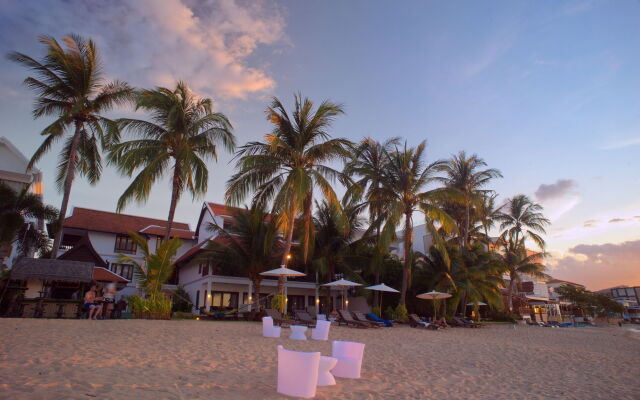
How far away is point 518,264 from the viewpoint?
1266 inches

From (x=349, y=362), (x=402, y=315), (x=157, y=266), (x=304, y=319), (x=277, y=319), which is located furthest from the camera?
(x=402, y=315)

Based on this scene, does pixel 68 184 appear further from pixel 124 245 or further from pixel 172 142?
pixel 124 245

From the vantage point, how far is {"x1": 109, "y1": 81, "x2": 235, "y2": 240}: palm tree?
16297 mm

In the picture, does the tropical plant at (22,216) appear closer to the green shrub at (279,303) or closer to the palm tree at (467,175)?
the green shrub at (279,303)

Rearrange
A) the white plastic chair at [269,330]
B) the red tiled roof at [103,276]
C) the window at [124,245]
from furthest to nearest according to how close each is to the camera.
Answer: the window at [124,245], the red tiled roof at [103,276], the white plastic chair at [269,330]

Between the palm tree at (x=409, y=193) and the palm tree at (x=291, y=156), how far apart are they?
3893 millimetres

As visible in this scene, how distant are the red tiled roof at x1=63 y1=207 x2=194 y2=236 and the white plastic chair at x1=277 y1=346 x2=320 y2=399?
2425cm

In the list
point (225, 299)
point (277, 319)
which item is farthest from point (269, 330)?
point (225, 299)

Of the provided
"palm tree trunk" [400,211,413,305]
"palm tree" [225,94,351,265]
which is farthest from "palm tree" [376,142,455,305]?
"palm tree" [225,94,351,265]

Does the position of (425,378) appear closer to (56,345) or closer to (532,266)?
(56,345)

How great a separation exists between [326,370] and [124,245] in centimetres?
2735

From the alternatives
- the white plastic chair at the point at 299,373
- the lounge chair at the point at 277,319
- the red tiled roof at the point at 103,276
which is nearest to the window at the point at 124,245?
the red tiled roof at the point at 103,276

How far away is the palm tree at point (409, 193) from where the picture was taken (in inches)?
766

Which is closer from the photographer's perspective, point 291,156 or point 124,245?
point 291,156
